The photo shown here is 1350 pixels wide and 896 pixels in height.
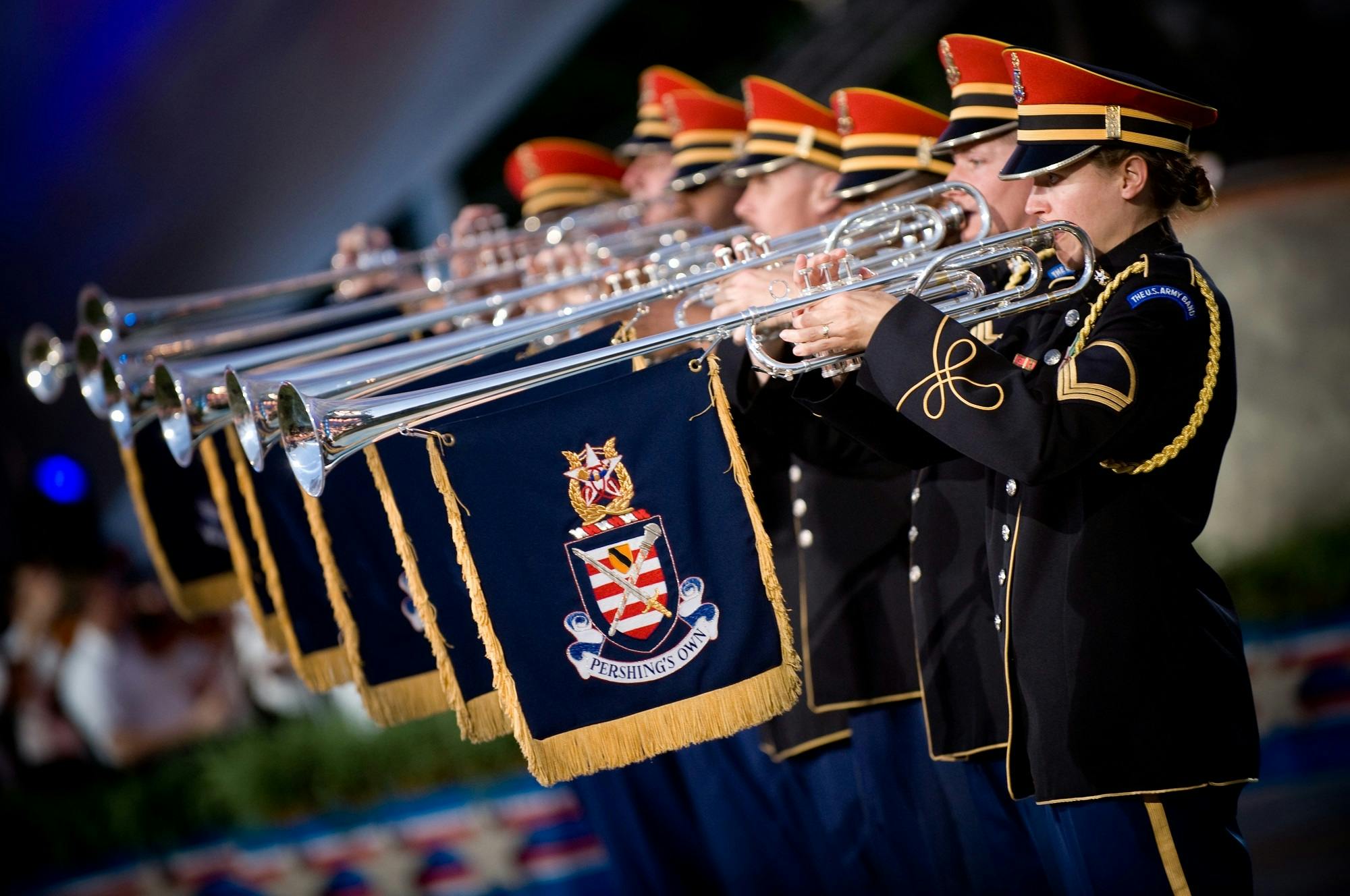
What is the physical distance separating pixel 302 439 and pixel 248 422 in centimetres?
24

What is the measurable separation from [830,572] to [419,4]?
6.18 m

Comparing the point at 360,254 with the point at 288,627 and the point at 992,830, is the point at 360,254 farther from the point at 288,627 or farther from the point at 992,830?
the point at 992,830

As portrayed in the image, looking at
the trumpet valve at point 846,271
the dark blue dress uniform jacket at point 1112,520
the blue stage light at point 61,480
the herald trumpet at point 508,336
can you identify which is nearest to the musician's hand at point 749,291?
the herald trumpet at point 508,336

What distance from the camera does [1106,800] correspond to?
Result: 2.66 m

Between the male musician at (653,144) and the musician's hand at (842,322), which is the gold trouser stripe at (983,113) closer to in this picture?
the musician's hand at (842,322)

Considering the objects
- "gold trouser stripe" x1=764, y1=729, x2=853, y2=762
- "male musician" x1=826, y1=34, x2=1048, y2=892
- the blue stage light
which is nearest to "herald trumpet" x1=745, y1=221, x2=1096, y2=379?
"male musician" x1=826, y1=34, x2=1048, y2=892

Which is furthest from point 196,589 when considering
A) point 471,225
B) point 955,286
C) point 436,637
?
point 955,286

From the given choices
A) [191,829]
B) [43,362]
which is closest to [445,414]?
[43,362]

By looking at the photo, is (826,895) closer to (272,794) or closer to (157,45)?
(272,794)

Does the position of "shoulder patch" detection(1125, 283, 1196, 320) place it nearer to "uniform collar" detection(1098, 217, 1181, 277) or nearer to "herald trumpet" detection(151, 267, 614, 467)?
"uniform collar" detection(1098, 217, 1181, 277)

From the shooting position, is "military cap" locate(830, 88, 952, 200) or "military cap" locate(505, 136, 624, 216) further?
"military cap" locate(505, 136, 624, 216)

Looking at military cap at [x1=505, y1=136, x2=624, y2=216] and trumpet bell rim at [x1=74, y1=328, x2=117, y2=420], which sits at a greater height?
military cap at [x1=505, y1=136, x2=624, y2=216]

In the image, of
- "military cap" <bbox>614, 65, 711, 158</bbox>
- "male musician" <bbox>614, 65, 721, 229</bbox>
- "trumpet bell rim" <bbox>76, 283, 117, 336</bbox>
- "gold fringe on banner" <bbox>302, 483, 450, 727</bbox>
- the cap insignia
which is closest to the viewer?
the cap insignia

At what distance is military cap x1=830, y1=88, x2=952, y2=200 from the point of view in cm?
377
